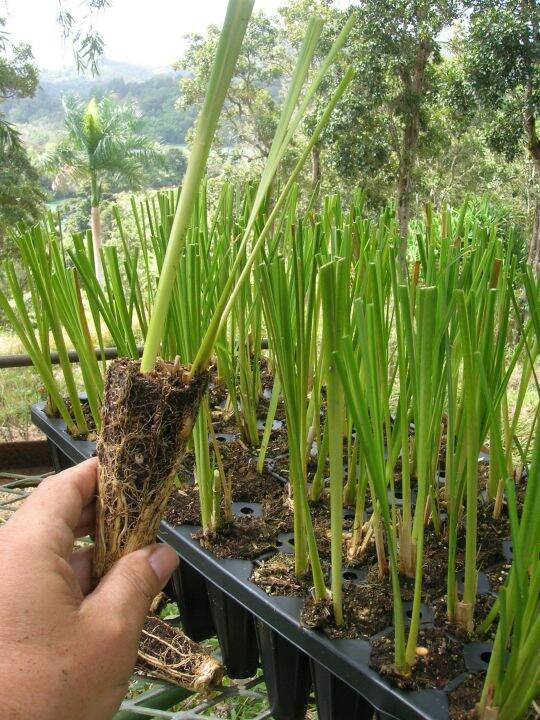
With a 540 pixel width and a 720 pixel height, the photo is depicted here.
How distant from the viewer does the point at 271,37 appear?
1095 cm

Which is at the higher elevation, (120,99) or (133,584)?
(120,99)

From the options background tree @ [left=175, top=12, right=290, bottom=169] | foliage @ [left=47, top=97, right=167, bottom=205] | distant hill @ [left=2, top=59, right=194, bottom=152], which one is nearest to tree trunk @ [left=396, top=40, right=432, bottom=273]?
background tree @ [left=175, top=12, right=290, bottom=169]

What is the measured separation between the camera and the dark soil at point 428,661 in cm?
35

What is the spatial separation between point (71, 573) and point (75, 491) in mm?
62

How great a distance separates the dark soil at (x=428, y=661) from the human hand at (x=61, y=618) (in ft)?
0.48

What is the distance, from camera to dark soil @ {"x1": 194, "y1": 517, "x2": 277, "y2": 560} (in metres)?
0.49

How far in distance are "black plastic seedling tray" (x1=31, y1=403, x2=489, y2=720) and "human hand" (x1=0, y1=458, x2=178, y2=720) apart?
86 mm

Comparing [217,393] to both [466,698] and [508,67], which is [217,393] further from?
[508,67]

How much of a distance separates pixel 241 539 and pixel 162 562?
0.13 m

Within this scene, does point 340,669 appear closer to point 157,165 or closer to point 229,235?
point 229,235

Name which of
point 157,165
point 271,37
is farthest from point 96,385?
point 157,165

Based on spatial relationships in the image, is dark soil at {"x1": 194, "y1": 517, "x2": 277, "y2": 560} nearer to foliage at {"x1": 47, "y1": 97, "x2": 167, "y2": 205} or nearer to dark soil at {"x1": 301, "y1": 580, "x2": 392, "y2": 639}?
dark soil at {"x1": 301, "y1": 580, "x2": 392, "y2": 639}

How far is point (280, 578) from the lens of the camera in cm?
45

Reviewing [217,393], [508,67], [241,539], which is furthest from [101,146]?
[241,539]
